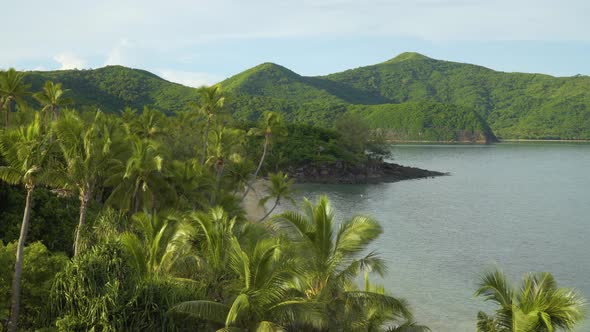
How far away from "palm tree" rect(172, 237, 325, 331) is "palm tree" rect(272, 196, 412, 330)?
3.10 feet

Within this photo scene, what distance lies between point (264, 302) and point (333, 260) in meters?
2.84

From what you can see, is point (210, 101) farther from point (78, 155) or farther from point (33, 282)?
point (33, 282)

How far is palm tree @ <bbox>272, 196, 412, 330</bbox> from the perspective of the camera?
1686 cm

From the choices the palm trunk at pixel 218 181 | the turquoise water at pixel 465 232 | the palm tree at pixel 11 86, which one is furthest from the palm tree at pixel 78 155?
the palm tree at pixel 11 86

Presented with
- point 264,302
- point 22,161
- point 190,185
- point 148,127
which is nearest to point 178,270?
point 264,302

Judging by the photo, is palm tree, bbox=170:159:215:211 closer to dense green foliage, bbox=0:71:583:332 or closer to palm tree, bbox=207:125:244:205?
dense green foliage, bbox=0:71:583:332

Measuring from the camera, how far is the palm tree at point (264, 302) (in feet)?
50.9

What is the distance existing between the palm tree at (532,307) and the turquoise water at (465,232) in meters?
12.7

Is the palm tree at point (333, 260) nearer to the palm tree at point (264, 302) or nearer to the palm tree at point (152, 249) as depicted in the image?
the palm tree at point (264, 302)

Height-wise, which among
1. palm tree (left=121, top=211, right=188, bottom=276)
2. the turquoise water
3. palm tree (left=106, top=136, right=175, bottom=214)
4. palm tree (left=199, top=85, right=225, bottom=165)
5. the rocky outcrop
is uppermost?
palm tree (left=199, top=85, right=225, bottom=165)

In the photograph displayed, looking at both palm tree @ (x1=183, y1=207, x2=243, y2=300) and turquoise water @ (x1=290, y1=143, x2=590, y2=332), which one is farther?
turquoise water @ (x1=290, y1=143, x2=590, y2=332)

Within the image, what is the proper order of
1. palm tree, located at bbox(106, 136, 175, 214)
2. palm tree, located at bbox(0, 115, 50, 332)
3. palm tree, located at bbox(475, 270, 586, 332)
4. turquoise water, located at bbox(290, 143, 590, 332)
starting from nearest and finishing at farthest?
palm tree, located at bbox(475, 270, 586, 332) < palm tree, located at bbox(0, 115, 50, 332) < palm tree, located at bbox(106, 136, 175, 214) < turquoise water, located at bbox(290, 143, 590, 332)

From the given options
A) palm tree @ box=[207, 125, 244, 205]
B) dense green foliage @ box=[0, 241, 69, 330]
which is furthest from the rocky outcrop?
dense green foliage @ box=[0, 241, 69, 330]

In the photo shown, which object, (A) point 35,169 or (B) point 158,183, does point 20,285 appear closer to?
(A) point 35,169
